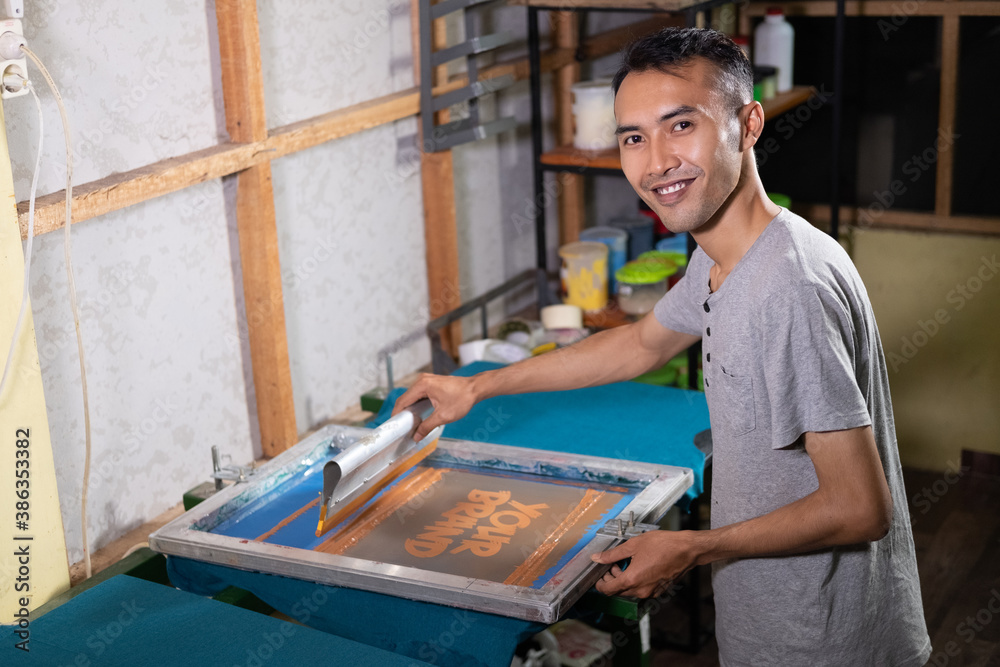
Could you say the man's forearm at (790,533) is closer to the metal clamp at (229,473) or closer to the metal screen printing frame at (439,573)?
the metal screen printing frame at (439,573)

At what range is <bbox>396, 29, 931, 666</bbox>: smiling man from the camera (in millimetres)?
1226

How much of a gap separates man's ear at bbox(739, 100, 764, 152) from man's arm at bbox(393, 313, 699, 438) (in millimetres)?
412

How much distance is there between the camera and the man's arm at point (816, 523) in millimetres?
1213

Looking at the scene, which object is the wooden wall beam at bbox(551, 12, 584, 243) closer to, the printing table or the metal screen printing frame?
the printing table

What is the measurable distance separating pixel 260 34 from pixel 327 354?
29.2 inches

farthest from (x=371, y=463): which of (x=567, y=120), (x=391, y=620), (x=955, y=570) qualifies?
(x=955, y=570)

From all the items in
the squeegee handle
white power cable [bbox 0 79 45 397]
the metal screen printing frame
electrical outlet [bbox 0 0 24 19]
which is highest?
electrical outlet [bbox 0 0 24 19]

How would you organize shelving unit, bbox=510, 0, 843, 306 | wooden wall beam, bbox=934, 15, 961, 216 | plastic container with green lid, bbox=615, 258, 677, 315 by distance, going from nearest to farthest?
shelving unit, bbox=510, 0, 843, 306 → plastic container with green lid, bbox=615, 258, 677, 315 → wooden wall beam, bbox=934, 15, 961, 216

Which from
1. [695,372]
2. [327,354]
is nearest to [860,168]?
[695,372]

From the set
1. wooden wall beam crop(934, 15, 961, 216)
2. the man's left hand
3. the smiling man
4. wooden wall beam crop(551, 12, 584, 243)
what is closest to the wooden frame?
wooden wall beam crop(551, 12, 584, 243)

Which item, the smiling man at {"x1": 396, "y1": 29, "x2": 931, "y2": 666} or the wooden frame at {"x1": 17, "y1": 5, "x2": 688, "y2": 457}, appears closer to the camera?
the smiling man at {"x1": 396, "y1": 29, "x2": 931, "y2": 666}

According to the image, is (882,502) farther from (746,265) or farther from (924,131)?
(924,131)

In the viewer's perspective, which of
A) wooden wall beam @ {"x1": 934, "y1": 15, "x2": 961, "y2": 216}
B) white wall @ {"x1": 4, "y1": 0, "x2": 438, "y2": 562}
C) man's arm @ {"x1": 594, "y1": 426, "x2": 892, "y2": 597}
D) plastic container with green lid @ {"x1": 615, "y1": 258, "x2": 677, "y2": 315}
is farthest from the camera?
wooden wall beam @ {"x1": 934, "y1": 15, "x2": 961, "y2": 216}

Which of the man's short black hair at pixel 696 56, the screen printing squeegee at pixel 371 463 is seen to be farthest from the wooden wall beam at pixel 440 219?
the man's short black hair at pixel 696 56
